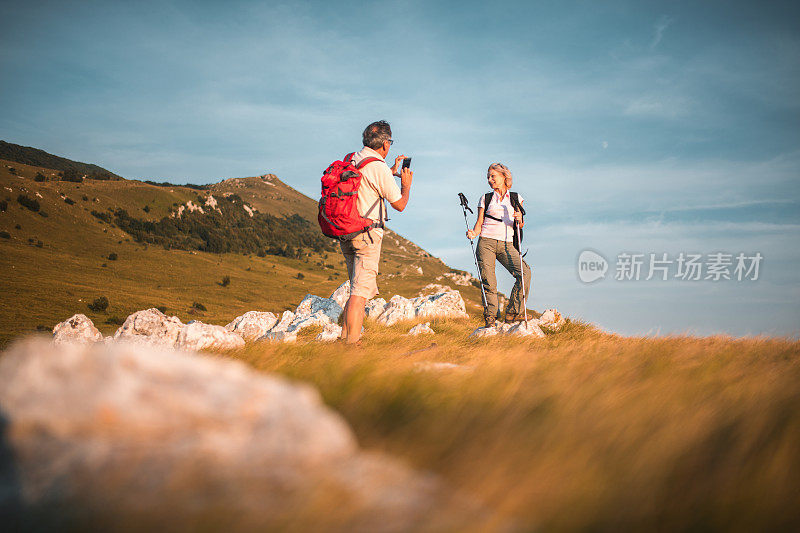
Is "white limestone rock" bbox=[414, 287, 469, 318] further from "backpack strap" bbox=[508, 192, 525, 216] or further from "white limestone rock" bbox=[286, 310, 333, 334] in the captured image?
"backpack strap" bbox=[508, 192, 525, 216]

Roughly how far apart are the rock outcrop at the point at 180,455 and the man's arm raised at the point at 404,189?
476cm

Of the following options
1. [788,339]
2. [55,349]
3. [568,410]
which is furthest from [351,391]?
[788,339]

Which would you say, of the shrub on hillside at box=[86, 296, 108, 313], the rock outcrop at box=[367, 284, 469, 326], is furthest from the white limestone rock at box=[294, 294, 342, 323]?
the shrub on hillside at box=[86, 296, 108, 313]

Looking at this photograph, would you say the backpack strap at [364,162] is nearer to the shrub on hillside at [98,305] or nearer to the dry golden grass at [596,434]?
the dry golden grass at [596,434]

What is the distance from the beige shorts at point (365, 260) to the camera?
6.59m

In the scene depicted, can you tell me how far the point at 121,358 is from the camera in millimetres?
1943

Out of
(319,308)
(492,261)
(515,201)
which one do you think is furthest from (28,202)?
(515,201)

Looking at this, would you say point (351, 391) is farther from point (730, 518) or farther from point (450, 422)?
point (730, 518)

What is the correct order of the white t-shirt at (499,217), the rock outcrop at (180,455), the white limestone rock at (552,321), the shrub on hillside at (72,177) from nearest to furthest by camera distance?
the rock outcrop at (180,455), the white t-shirt at (499,217), the white limestone rock at (552,321), the shrub on hillside at (72,177)

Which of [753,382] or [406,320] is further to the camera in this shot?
[406,320]

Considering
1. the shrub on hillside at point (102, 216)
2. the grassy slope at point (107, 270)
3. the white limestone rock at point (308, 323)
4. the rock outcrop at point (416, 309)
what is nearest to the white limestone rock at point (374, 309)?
the rock outcrop at point (416, 309)

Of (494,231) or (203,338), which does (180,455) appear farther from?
(494,231)

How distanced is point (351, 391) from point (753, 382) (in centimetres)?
277

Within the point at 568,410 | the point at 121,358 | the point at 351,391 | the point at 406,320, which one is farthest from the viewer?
the point at 406,320
